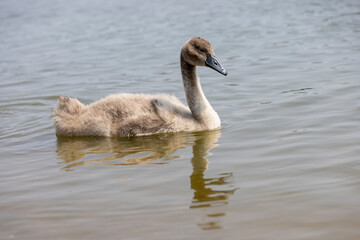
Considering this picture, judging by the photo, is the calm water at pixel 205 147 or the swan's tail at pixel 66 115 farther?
the swan's tail at pixel 66 115

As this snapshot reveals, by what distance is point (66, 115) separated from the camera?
8242mm

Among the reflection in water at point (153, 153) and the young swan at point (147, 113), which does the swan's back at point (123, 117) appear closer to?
the young swan at point (147, 113)

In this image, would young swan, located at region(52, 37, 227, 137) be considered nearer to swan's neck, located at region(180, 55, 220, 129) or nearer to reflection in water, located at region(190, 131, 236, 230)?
swan's neck, located at region(180, 55, 220, 129)

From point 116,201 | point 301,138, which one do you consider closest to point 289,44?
point 301,138

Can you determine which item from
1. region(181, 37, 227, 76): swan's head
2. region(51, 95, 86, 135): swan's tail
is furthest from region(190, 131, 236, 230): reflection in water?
region(51, 95, 86, 135): swan's tail

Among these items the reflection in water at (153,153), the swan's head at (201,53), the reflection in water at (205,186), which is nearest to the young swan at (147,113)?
the swan's head at (201,53)

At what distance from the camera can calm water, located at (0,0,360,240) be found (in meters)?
5.09

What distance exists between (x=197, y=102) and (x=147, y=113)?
76 centimetres

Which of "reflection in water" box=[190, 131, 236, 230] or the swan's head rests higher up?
the swan's head

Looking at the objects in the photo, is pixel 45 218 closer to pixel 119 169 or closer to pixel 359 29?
pixel 119 169

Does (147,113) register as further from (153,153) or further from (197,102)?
(153,153)

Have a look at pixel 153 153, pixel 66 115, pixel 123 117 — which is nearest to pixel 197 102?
pixel 123 117

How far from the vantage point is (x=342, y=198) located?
525 centimetres

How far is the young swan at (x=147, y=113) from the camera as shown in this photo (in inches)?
315
